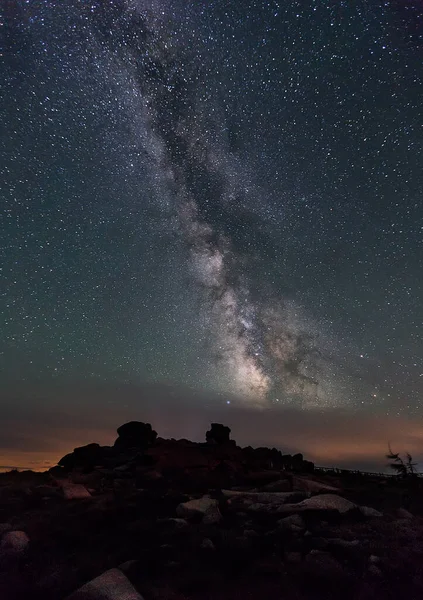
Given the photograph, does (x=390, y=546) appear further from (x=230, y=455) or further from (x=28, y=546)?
(x=230, y=455)

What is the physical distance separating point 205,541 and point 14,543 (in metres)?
6.40

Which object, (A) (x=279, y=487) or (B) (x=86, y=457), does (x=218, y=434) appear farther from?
(A) (x=279, y=487)

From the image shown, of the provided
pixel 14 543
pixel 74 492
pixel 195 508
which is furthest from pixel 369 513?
pixel 74 492

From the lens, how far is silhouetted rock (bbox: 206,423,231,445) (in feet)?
118

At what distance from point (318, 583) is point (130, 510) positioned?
379 inches

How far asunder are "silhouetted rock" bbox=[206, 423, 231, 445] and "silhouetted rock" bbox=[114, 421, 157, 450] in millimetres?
4780

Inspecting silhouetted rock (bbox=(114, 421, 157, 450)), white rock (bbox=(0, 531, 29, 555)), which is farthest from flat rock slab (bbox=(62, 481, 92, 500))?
silhouetted rock (bbox=(114, 421, 157, 450))

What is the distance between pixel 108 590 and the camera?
976 cm

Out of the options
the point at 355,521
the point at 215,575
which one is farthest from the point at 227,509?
the point at 215,575

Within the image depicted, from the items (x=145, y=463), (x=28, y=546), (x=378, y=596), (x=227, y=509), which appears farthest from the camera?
(x=145, y=463)

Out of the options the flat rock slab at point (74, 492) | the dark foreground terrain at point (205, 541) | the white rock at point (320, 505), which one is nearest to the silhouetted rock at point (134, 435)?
the dark foreground terrain at point (205, 541)

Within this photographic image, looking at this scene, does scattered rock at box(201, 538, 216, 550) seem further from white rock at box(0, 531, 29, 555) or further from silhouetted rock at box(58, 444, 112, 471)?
silhouetted rock at box(58, 444, 112, 471)

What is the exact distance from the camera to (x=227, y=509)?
16719 mm

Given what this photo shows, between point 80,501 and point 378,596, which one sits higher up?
point 80,501
